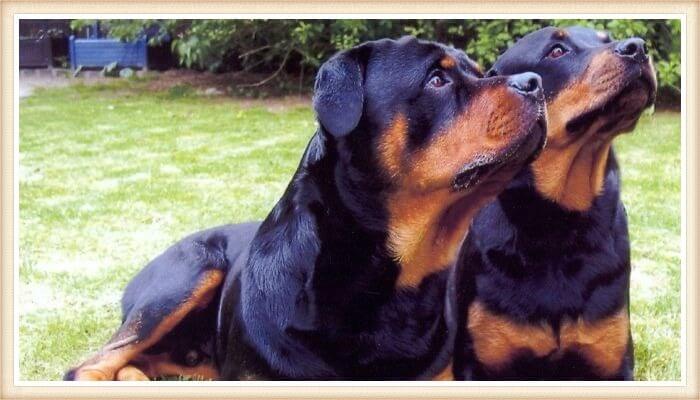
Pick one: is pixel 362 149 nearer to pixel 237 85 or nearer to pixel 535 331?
pixel 535 331

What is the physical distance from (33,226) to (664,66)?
2.72 m

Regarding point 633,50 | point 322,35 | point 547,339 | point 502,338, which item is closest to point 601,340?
point 547,339

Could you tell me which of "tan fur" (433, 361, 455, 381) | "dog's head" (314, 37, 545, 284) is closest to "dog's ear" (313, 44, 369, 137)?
"dog's head" (314, 37, 545, 284)

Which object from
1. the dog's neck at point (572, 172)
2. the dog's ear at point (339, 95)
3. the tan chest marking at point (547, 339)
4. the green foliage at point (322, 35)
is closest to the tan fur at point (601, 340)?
the tan chest marking at point (547, 339)

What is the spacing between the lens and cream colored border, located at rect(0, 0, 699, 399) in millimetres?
2461

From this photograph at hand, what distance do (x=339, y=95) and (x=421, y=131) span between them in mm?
220

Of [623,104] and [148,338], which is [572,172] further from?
[148,338]

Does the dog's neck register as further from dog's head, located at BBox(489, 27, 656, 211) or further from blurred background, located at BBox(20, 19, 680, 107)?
blurred background, located at BBox(20, 19, 680, 107)

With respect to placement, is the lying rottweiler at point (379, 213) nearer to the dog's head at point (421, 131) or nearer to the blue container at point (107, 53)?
the dog's head at point (421, 131)

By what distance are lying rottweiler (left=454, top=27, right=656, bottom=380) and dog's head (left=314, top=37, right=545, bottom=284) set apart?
28 cm

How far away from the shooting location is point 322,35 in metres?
3.56

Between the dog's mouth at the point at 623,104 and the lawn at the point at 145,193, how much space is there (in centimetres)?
61

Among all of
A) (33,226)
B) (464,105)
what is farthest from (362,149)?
(33,226)

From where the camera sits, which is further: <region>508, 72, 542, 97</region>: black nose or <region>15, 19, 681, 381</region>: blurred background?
<region>15, 19, 681, 381</region>: blurred background
